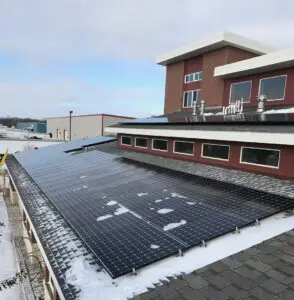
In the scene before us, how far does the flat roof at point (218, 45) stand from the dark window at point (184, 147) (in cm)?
960

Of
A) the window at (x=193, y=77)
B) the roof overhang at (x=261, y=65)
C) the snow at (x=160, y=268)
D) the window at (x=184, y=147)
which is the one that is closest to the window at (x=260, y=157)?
the window at (x=184, y=147)

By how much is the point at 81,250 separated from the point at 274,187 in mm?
6480

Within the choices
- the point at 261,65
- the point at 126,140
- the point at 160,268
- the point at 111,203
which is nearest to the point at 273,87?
the point at 261,65

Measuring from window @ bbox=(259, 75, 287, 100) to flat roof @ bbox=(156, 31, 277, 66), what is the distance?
16.5ft

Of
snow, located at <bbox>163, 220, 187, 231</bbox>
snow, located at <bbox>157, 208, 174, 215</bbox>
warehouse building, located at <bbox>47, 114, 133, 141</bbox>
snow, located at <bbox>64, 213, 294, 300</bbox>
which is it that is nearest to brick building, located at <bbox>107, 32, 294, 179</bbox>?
snow, located at <bbox>64, 213, 294, 300</bbox>

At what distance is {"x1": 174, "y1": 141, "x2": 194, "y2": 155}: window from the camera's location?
1317cm

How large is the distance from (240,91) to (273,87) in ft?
7.93

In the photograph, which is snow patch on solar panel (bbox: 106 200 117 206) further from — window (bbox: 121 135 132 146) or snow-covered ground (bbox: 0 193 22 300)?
window (bbox: 121 135 132 146)

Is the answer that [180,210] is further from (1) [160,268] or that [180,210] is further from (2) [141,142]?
(2) [141,142]

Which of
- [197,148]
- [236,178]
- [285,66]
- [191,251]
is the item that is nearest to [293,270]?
[191,251]

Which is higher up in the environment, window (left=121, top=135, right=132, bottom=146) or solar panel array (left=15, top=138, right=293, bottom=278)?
window (left=121, top=135, right=132, bottom=146)

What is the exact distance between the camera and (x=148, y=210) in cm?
773

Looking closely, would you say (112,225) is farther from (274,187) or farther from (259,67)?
(259,67)

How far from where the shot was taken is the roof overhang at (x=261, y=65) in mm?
13459
